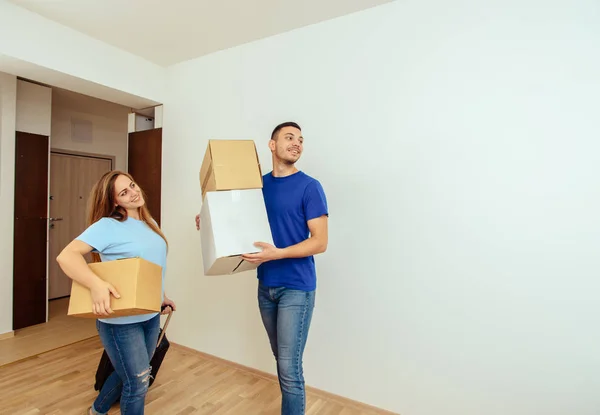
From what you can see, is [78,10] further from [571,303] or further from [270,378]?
[571,303]

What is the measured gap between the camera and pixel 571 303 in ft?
Answer: 5.20

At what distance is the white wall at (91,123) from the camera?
13.6 feet

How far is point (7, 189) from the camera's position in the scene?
3.15 metres

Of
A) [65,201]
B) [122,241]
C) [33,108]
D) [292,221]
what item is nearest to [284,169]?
[292,221]

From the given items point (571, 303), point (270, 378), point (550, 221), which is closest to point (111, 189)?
point (270, 378)

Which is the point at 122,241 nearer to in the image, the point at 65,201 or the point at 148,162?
the point at 148,162

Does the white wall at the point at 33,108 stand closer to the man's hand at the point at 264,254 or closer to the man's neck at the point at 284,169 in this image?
the man's neck at the point at 284,169

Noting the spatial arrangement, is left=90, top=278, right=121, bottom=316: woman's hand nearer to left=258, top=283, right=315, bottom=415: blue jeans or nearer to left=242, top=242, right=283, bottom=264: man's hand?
left=242, top=242, right=283, bottom=264: man's hand

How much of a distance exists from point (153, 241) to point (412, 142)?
4.70ft

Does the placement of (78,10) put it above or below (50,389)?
above

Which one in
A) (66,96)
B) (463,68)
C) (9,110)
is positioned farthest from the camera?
(66,96)

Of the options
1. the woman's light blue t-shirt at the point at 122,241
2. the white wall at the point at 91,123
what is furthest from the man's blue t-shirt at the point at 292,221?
the white wall at the point at 91,123

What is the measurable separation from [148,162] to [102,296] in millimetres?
2185

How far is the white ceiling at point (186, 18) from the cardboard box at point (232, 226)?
127 centimetres
